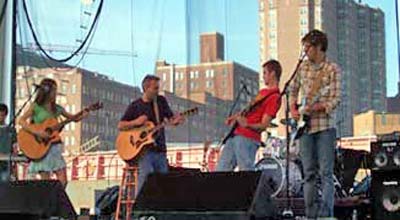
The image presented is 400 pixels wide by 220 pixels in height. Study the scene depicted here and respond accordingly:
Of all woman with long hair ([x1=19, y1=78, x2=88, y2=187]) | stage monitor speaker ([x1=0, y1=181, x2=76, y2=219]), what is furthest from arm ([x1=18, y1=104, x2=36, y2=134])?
stage monitor speaker ([x1=0, y1=181, x2=76, y2=219])

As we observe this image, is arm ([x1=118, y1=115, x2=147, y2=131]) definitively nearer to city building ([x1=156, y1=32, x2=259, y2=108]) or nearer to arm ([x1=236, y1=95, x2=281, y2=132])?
arm ([x1=236, y1=95, x2=281, y2=132])

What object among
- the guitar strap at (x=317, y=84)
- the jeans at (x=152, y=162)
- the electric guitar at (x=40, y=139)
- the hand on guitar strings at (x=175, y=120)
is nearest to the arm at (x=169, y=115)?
the hand on guitar strings at (x=175, y=120)

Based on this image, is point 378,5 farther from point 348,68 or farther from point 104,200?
point 104,200

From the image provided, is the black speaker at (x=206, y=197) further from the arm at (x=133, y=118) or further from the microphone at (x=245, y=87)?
the microphone at (x=245, y=87)

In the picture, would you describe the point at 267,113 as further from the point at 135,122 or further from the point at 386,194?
the point at 135,122

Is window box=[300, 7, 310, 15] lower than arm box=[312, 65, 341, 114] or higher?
higher

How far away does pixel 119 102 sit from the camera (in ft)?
29.7

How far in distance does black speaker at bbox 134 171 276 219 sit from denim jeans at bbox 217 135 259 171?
3.33ft

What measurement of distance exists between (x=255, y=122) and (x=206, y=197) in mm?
1288

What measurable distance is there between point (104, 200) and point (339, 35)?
298 cm

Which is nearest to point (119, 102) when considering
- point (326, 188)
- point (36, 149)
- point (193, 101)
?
point (193, 101)

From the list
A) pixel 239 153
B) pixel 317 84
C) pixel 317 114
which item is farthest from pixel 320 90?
pixel 239 153

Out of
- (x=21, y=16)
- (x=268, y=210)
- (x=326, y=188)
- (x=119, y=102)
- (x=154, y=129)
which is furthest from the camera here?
(x=119, y=102)

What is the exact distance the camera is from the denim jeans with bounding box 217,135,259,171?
Answer: 5.77m
